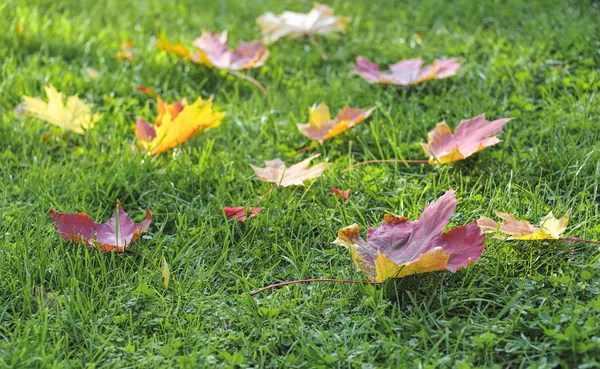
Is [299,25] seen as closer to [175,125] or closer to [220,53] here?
Result: [220,53]

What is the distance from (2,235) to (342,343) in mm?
962

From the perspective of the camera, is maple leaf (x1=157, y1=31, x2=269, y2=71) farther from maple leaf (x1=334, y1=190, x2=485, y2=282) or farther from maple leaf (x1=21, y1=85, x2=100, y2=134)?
maple leaf (x1=334, y1=190, x2=485, y2=282)

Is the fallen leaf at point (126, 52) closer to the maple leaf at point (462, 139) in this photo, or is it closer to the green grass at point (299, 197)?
the green grass at point (299, 197)

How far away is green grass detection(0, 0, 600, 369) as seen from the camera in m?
1.47

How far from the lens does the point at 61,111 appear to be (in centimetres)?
240

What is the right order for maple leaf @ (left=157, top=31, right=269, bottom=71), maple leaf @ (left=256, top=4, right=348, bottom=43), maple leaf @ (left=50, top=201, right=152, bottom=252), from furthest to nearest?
maple leaf @ (left=256, top=4, right=348, bottom=43) < maple leaf @ (left=157, top=31, right=269, bottom=71) < maple leaf @ (left=50, top=201, right=152, bottom=252)

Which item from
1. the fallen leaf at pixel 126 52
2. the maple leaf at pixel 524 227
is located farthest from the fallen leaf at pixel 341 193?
the fallen leaf at pixel 126 52

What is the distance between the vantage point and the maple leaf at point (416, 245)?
151cm

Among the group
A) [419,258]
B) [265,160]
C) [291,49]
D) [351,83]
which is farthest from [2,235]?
[291,49]

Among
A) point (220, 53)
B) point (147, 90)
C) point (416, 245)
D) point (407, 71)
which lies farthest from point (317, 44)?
point (416, 245)

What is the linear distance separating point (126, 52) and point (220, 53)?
0.43 meters

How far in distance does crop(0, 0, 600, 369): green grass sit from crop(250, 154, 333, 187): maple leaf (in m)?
0.04

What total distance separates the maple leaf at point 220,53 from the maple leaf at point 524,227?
138 centimetres

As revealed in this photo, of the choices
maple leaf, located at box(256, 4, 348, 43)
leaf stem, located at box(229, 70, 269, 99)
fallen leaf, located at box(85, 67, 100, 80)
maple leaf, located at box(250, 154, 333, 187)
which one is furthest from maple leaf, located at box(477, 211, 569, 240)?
fallen leaf, located at box(85, 67, 100, 80)
